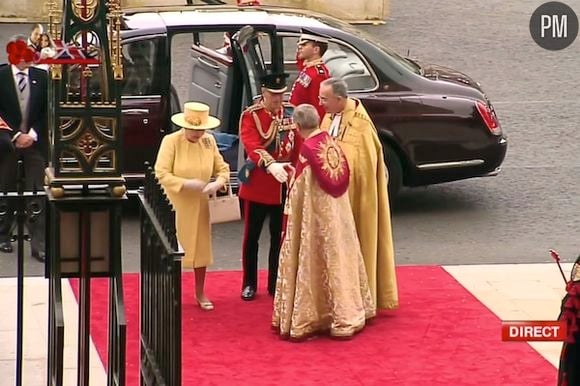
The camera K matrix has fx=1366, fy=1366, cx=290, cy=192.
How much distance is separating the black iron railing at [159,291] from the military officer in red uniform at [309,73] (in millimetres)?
6176

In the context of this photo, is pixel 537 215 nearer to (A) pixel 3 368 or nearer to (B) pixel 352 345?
(B) pixel 352 345

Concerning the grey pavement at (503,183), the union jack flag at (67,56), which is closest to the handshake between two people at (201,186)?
the grey pavement at (503,183)

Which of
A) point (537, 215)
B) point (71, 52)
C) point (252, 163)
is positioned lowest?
point (537, 215)

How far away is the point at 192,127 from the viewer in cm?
998

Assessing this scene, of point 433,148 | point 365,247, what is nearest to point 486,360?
point 365,247

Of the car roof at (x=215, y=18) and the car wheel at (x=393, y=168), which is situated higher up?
the car roof at (x=215, y=18)

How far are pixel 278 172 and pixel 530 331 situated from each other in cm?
430

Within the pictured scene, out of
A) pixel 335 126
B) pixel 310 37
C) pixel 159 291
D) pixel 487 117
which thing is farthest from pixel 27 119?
pixel 159 291

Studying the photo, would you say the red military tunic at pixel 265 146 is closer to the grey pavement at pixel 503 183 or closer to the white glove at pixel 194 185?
the white glove at pixel 194 185

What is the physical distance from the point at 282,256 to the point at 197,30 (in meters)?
3.65

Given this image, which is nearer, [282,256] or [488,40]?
[282,256]

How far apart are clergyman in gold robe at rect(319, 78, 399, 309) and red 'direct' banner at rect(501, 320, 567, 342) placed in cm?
376

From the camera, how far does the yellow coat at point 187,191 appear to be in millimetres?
10008

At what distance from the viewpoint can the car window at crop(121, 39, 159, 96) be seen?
12.5 m
